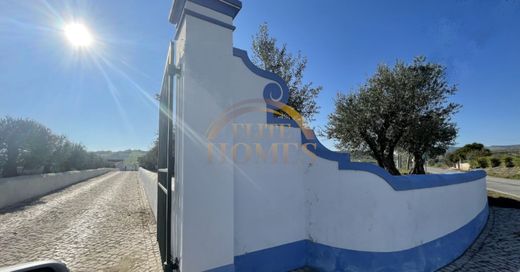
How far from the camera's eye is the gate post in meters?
3.10

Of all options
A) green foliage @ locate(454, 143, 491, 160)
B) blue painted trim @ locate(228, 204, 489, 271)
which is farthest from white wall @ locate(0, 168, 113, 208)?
green foliage @ locate(454, 143, 491, 160)

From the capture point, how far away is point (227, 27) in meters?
3.57

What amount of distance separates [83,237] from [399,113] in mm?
12225

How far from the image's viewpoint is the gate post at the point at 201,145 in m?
3.10

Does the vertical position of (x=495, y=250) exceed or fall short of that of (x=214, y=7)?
it falls short

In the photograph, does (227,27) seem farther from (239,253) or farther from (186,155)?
(239,253)

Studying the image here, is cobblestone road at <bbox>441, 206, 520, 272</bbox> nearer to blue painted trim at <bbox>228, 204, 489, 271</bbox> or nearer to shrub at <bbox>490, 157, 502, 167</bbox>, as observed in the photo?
blue painted trim at <bbox>228, 204, 489, 271</bbox>

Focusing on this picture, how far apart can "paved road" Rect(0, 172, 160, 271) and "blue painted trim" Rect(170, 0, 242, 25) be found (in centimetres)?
441

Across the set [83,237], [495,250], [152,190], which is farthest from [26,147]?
[495,250]

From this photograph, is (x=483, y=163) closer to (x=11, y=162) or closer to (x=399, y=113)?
(x=399, y=113)

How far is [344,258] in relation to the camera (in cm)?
405

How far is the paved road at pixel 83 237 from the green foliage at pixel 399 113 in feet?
32.0

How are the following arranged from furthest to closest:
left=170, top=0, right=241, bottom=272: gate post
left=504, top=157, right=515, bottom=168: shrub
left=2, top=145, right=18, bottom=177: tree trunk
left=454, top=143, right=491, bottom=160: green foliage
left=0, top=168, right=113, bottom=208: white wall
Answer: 1. left=454, top=143, right=491, bottom=160: green foliage
2. left=504, top=157, right=515, bottom=168: shrub
3. left=2, top=145, right=18, bottom=177: tree trunk
4. left=0, top=168, right=113, bottom=208: white wall
5. left=170, top=0, right=241, bottom=272: gate post

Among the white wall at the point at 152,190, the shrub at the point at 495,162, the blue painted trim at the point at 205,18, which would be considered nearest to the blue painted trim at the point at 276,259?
the blue painted trim at the point at 205,18
